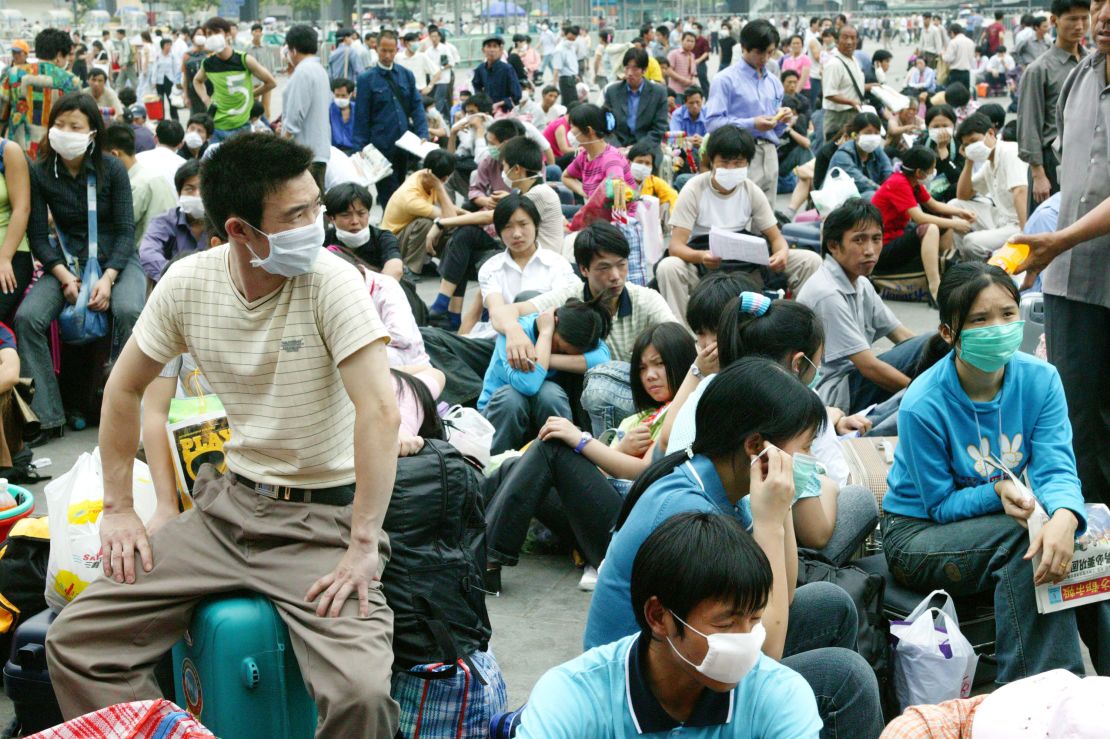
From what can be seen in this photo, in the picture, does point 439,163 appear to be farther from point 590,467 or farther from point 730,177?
point 590,467

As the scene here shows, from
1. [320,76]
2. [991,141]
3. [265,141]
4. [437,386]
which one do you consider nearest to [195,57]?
[320,76]

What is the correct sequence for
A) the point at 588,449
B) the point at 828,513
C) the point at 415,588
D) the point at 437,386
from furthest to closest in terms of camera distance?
the point at 437,386, the point at 588,449, the point at 828,513, the point at 415,588

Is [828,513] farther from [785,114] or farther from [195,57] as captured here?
[195,57]

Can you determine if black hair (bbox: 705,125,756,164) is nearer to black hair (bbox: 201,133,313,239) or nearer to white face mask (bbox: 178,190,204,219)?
white face mask (bbox: 178,190,204,219)

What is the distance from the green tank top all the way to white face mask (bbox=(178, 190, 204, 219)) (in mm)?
5018

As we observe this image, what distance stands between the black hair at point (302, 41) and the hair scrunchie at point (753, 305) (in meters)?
6.59

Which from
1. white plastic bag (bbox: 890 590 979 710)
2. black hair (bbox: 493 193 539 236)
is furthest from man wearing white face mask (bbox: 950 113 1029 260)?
white plastic bag (bbox: 890 590 979 710)

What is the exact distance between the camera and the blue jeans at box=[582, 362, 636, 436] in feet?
17.0

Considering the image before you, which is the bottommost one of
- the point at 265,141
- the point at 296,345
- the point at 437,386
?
the point at 437,386

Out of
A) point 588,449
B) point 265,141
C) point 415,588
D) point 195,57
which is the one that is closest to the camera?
point 265,141

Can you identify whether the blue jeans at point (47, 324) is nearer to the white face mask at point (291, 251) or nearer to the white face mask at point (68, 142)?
the white face mask at point (68, 142)

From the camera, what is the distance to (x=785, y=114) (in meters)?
9.57

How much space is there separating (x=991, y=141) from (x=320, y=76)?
5041 mm

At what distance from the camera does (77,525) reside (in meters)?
3.68
